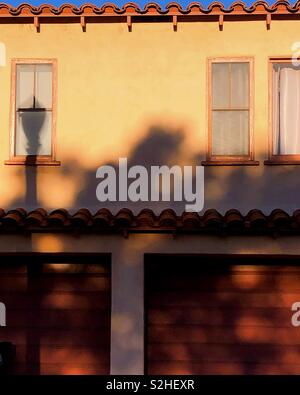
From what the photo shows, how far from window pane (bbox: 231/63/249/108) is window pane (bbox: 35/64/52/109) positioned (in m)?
2.80

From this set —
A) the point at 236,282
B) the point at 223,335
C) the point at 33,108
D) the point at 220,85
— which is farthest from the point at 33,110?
the point at 223,335

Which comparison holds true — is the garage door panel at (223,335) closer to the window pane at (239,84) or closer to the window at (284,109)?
the window at (284,109)

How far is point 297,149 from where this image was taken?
12.2m

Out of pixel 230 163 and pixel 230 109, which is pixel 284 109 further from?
pixel 230 163

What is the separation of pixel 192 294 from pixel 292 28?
4.30m

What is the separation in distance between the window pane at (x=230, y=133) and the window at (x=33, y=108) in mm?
2468

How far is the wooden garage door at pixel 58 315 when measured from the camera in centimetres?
1215

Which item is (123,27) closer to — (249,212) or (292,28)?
(292,28)

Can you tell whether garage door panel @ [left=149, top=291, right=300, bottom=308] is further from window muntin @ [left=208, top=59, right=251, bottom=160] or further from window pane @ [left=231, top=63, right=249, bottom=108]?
window pane @ [left=231, top=63, right=249, bottom=108]

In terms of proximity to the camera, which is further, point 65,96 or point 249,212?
point 65,96

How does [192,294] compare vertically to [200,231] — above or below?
below

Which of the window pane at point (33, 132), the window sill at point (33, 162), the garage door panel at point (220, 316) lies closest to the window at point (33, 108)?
the window pane at point (33, 132)

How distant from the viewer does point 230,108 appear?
12414mm

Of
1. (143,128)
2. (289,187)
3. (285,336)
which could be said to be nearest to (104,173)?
(143,128)
